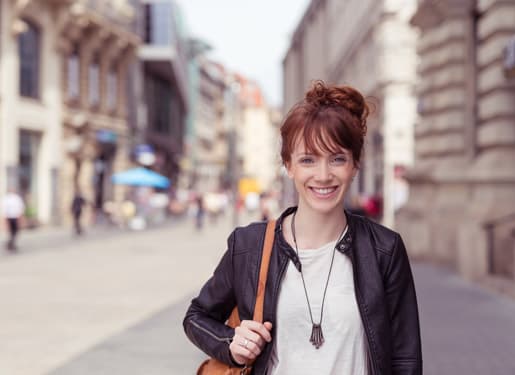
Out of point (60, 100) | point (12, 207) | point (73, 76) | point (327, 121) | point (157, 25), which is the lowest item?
point (12, 207)

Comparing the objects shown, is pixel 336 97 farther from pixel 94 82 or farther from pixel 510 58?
pixel 94 82

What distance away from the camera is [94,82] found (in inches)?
1388

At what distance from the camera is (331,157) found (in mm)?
2379

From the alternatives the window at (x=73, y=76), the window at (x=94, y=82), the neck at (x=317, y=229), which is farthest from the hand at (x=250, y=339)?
the window at (x=94, y=82)

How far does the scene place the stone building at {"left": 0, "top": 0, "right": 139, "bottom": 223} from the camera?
27250 mm

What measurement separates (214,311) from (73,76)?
31800 millimetres

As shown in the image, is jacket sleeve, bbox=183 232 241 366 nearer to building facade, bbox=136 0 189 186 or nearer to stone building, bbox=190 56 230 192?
building facade, bbox=136 0 189 186

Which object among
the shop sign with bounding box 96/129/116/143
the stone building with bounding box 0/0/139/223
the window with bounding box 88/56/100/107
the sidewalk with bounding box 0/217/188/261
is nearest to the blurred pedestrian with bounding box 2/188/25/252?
the sidewalk with bounding box 0/217/188/261

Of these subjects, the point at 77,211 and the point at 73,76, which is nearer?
the point at 77,211

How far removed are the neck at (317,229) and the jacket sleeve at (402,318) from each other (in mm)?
181

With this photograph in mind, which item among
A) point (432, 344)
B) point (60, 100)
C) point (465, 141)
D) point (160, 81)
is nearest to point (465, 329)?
point (432, 344)

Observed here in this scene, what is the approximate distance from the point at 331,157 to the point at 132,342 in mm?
5755

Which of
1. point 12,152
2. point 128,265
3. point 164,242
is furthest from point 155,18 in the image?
point 128,265

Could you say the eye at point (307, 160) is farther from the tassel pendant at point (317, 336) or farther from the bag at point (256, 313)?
the tassel pendant at point (317, 336)
